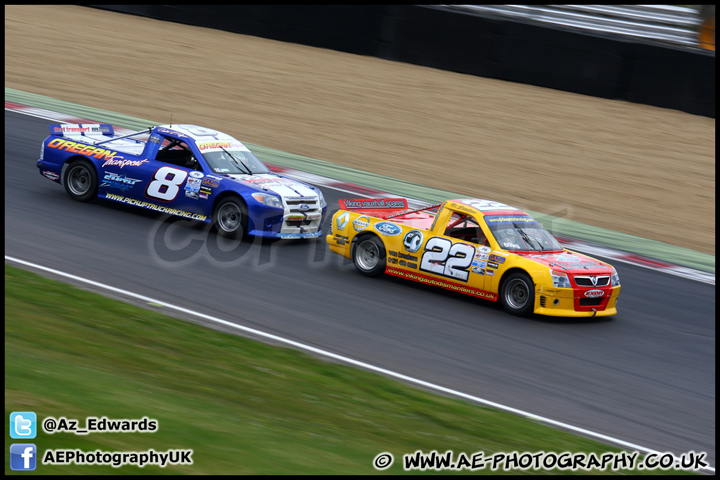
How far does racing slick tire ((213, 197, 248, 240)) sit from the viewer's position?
1298cm

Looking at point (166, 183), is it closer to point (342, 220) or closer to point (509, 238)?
point (342, 220)

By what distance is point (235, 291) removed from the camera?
1118 cm

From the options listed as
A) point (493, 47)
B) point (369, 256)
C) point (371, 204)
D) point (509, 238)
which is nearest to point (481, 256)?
point (509, 238)

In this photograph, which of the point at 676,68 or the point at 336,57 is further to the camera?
the point at 336,57

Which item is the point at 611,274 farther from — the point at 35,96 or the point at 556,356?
the point at 35,96

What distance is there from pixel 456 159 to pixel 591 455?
41.9 ft

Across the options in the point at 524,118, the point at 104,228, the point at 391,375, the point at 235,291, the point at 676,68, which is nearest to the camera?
the point at 391,375

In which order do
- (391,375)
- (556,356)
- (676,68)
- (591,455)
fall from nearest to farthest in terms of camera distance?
1. (591,455)
2. (391,375)
3. (556,356)
4. (676,68)

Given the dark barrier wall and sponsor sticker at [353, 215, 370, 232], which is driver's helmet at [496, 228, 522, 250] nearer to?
sponsor sticker at [353, 215, 370, 232]

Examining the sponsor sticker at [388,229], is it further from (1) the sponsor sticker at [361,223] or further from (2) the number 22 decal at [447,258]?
(2) the number 22 decal at [447,258]

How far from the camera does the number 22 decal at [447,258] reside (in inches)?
460

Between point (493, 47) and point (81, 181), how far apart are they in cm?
1231

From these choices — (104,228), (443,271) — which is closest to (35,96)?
(104,228)

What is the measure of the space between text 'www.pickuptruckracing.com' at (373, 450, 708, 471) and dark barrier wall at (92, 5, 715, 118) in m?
14.3
